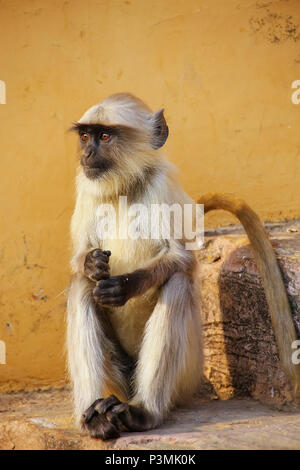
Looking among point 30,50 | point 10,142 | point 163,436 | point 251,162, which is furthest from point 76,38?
point 163,436

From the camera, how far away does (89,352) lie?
3564mm

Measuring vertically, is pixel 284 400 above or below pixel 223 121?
below

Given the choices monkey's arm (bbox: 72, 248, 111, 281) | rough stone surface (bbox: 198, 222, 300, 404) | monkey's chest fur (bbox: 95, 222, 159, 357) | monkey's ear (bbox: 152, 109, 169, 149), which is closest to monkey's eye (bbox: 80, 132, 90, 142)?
monkey's ear (bbox: 152, 109, 169, 149)

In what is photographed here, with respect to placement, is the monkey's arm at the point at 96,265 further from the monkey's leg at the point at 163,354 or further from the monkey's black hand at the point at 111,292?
the monkey's leg at the point at 163,354

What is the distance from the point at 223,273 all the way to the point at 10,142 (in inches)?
65.1

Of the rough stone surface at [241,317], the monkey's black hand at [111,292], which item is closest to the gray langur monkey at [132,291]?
the monkey's black hand at [111,292]

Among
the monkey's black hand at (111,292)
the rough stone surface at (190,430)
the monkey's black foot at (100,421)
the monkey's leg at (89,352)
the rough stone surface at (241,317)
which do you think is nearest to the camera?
the rough stone surface at (190,430)

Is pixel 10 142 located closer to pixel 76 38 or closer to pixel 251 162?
pixel 76 38

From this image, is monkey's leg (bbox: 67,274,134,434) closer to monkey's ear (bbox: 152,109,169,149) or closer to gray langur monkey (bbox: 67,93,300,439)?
gray langur monkey (bbox: 67,93,300,439)

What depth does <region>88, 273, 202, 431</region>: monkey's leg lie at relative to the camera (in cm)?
344

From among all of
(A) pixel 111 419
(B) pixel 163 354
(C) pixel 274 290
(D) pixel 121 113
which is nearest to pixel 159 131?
(D) pixel 121 113

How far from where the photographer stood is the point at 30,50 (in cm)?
492

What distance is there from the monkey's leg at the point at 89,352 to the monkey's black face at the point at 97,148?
1.78 ft

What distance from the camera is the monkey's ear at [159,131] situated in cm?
394
